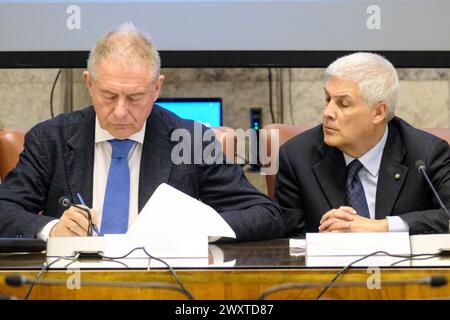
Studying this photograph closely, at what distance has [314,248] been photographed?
1.89 meters

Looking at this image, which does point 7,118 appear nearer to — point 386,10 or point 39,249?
point 386,10

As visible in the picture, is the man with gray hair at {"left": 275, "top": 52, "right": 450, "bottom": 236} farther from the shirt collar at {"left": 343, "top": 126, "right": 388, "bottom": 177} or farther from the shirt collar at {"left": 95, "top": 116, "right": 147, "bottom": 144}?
the shirt collar at {"left": 95, "top": 116, "right": 147, "bottom": 144}

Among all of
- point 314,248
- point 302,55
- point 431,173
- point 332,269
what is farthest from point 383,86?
point 332,269

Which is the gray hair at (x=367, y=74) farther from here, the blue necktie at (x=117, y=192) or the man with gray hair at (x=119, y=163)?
the blue necktie at (x=117, y=192)

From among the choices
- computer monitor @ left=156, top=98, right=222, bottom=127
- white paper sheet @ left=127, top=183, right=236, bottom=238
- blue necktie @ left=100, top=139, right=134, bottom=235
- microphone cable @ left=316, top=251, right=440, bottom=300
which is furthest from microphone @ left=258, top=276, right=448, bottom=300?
computer monitor @ left=156, top=98, right=222, bottom=127

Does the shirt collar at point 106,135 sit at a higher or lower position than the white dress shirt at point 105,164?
higher

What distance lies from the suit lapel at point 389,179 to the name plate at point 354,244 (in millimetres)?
888

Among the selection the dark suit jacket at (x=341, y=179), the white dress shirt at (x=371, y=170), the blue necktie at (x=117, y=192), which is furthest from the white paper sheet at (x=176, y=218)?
the white dress shirt at (x=371, y=170)

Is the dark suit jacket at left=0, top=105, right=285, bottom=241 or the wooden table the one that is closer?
the wooden table

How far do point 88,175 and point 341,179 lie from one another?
0.87 m

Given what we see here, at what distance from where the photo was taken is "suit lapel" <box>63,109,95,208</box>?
8.51 ft

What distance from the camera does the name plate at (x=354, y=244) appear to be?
6.16 feet

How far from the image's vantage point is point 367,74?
9.40 ft

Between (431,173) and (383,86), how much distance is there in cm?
35
